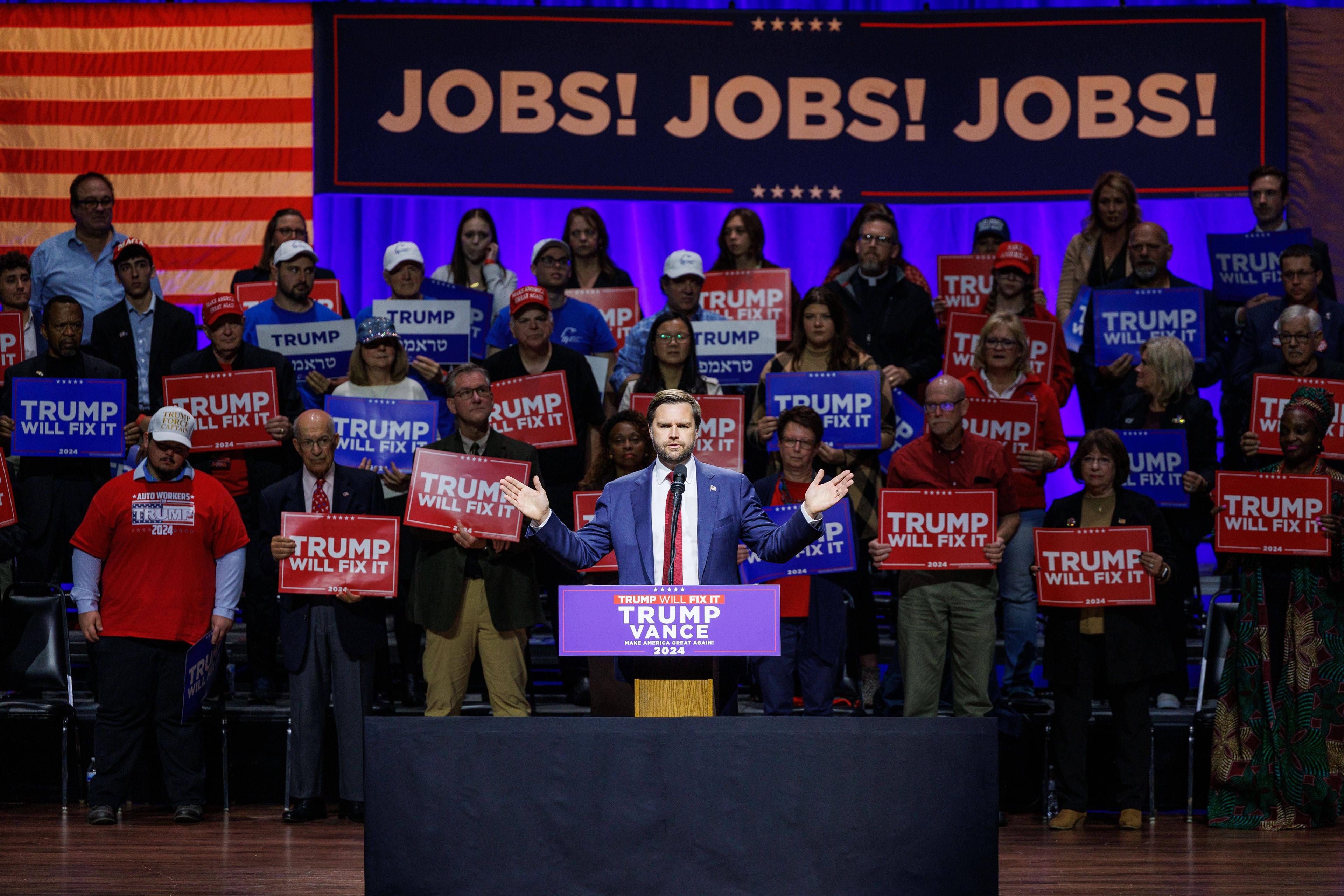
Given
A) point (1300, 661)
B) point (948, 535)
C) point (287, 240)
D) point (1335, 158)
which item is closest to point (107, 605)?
point (287, 240)

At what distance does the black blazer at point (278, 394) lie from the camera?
7031 millimetres

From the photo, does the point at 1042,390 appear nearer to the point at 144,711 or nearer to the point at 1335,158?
the point at 1335,158

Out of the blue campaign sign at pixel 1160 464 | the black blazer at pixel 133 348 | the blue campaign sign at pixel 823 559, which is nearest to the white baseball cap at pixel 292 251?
the black blazer at pixel 133 348

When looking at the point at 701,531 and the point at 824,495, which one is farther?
the point at 701,531

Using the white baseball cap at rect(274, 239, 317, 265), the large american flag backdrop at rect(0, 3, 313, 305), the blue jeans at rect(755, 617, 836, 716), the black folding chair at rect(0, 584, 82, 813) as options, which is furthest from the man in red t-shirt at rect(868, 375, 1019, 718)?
the large american flag backdrop at rect(0, 3, 313, 305)

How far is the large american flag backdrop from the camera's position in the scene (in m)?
9.49

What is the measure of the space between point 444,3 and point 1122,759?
6.10 metres

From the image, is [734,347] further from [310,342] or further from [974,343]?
[310,342]

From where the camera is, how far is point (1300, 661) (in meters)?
6.47

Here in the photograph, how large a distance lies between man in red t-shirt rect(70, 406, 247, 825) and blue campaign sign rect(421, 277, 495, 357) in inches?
60.4

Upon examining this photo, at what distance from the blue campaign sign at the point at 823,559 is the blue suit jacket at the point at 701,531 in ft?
5.62

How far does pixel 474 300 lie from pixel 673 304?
1.12m

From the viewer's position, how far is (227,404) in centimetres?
686

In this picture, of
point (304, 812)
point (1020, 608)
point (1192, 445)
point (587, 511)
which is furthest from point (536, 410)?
point (1192, 445)
